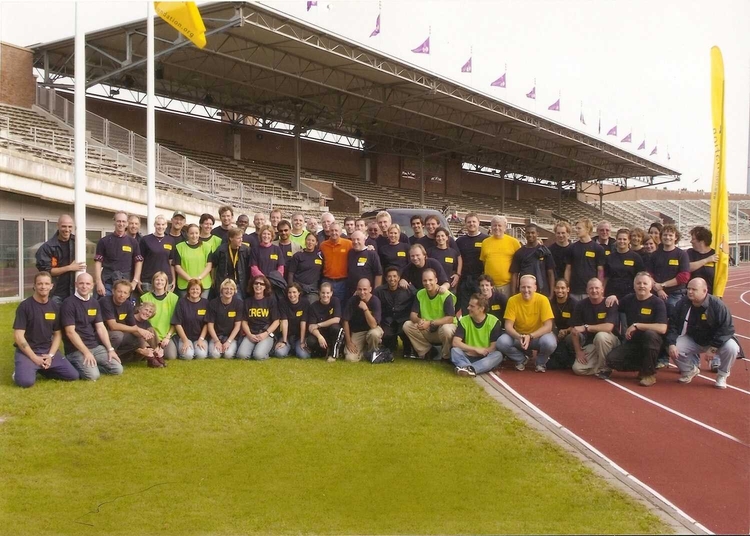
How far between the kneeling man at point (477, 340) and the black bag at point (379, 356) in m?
0.97

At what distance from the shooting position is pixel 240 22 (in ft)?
69.3

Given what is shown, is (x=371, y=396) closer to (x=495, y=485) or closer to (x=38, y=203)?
(x=495, y=485)

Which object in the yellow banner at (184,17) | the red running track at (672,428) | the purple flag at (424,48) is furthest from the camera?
the purple flag at (424,48)

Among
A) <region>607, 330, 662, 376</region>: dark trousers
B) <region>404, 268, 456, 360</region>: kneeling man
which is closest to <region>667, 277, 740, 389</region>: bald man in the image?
<region>607, 330, 662, 376</region>: dark trousers

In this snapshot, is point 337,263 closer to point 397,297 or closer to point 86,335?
point 397,297

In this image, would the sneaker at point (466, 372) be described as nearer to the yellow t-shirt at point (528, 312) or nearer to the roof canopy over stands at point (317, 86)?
the yellow t-shirt at point (528, 312)

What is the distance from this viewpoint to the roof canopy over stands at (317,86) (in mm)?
23484

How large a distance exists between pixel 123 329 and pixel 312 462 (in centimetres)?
418

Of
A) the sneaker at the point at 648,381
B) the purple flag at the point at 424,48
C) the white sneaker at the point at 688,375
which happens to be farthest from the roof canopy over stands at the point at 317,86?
the white sneaker at the point at 688,375

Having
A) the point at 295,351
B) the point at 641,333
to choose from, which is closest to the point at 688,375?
the point at 641,333

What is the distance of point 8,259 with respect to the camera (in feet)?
53.2

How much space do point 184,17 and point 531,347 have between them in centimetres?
867

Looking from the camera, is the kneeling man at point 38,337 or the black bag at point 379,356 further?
the black bag at point 379,356

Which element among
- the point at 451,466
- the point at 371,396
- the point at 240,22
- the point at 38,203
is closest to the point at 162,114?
the point at 240,22
